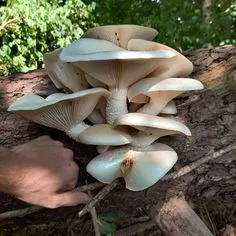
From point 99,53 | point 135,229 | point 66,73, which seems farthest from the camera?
point 135,229

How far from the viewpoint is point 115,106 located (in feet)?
4.59

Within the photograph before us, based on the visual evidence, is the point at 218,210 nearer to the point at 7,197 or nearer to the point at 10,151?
the point at 7,197

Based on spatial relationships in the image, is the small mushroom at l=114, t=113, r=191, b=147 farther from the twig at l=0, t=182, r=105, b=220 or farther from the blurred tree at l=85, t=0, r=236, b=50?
the blurred tree at l=85, t=0, r=236, b=50

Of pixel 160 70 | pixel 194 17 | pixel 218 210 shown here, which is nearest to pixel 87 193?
pixel 160 70

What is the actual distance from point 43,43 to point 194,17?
3356mm

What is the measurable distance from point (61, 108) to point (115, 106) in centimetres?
20

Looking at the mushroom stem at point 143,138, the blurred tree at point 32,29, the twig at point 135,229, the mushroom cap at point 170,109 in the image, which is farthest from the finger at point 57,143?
the blurred tree at point 32,29

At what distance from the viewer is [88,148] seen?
1.48 meters

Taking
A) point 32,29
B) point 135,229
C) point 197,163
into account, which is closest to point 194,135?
point 197,163

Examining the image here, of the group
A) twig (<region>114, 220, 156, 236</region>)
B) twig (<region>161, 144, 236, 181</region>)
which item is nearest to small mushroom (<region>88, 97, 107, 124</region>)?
twig (<region>161, 144, 236, 181</region>)

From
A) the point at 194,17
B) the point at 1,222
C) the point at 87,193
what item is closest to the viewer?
the point at 87,193

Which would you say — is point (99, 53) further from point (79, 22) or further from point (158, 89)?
point (79, 22)

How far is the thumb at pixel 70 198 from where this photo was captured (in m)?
1.27

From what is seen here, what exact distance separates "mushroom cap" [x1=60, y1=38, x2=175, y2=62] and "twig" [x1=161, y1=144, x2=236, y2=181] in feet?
1.43
